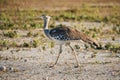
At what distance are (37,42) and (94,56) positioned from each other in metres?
2.30

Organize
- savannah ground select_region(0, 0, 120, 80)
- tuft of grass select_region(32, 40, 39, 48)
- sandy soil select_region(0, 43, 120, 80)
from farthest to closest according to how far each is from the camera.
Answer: tuft of grass select_region(32, 40, 39, 48), savannah ground select_region(0, 0, 120, 80), sandy soil select_region(0, 43, 120, 80)

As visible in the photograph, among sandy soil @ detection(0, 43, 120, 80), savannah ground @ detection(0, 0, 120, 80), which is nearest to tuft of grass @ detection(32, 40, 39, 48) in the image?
savannah ground @ detection(0, 0, 120, 80)

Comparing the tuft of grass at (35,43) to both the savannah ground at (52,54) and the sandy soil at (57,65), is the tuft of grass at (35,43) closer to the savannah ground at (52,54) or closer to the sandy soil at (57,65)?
the savannah ground at (52,54)

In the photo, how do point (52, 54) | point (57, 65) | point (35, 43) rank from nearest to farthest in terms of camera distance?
point (57, 65), point (52, 54), point (35, 43)

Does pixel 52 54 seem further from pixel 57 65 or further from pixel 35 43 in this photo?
pixel 57 65

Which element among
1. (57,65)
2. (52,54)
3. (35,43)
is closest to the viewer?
(57,65)

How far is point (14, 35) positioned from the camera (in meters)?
15.4

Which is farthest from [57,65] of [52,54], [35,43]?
[35,43]

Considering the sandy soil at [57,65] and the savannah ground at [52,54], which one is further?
the savannah ground at [52,54]

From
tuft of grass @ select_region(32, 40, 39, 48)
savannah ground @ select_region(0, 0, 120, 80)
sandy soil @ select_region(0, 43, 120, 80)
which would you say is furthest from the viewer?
tuft of grass @ select_region(32, 40, 39, 48)

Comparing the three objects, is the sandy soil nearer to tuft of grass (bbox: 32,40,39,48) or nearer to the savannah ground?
the savannah ground

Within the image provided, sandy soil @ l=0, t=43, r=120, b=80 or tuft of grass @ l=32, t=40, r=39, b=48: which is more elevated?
sandy soil @ l=0, t=43, r=120, b=80

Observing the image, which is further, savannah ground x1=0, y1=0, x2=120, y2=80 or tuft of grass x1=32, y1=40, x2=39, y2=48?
tuft of grass x1=32, y1=40, x2=39, y2=48

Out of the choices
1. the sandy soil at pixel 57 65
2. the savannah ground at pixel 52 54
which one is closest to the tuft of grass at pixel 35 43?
the savannah ground at pixel 52 54
